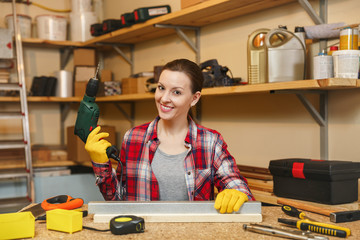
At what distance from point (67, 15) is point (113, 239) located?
3.76m

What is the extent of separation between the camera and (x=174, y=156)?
178cm

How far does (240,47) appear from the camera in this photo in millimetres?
2744

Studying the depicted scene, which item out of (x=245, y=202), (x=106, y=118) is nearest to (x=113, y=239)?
(x=245, y=202)

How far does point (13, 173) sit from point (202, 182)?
2121 millimetres

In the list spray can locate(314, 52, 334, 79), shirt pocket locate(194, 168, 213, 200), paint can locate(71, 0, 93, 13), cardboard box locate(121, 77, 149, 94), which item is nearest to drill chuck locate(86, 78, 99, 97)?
shirt pocket locate(194, 168, 213, 200)

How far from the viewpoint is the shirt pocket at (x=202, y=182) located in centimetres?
176

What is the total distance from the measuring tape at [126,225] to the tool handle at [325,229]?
1.47 feet

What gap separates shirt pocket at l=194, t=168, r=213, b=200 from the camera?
1761 millimetres

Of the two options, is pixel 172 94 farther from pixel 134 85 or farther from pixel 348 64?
pixel 134 85

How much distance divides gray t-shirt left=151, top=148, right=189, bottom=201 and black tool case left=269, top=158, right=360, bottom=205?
44 centimetres

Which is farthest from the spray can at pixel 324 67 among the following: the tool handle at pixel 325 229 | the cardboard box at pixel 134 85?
the cardboard box at pixel 134 85

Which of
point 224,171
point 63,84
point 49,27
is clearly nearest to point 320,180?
point 224,171

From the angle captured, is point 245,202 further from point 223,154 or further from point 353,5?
point 353,5

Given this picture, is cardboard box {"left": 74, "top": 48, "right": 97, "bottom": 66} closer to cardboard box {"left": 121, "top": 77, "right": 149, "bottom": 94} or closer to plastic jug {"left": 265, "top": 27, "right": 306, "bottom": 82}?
cardboard box {"left": 121, "top": 77, "right": 149, "bottom": 94}
